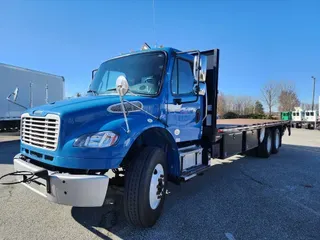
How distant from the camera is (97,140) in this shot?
2881 millimetres

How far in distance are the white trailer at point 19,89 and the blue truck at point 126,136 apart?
11250mm

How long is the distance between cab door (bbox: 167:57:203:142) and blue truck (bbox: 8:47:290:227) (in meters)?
0.02

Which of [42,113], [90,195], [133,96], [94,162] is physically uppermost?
[133,96]

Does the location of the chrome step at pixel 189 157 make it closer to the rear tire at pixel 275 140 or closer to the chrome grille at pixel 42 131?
the chrome grille at pixel 42 131

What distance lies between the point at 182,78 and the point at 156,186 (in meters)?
1.86

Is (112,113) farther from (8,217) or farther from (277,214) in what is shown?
(277,214)

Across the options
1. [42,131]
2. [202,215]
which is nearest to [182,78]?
[202,215]

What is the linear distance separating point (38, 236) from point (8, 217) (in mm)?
859

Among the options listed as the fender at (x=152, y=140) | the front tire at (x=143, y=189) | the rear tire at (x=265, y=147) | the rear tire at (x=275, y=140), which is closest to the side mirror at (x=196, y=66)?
the fender at (x=152, y=140)

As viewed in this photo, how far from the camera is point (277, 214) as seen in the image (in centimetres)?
393

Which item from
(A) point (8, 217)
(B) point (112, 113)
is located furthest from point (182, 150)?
(A) point (8, 217)

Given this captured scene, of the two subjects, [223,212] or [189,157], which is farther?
[189,157]

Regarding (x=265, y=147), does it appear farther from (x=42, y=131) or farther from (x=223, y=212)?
(x=42, y=131)

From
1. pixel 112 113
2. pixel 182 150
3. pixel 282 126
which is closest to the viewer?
pixel 112 113
